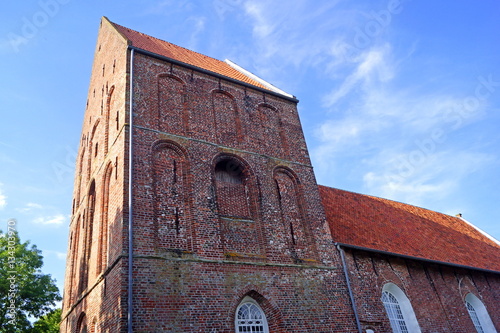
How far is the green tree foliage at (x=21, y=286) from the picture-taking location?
17.5 m

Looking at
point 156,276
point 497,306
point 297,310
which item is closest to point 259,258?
point 297,310

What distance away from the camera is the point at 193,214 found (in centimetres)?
1091

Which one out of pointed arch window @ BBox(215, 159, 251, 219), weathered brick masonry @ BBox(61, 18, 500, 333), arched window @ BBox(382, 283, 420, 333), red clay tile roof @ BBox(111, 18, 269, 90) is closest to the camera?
weathered brick masonry @ BBox(61, 18, 500, 333)

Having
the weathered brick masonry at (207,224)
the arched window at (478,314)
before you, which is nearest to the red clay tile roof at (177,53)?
the weathered brick masonry at (207,224)

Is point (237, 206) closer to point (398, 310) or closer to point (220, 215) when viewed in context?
point (220, 215)

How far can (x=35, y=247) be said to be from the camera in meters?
20.0

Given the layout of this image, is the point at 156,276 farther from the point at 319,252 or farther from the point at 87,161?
the point at 87,161

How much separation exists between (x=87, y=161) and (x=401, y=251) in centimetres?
1374

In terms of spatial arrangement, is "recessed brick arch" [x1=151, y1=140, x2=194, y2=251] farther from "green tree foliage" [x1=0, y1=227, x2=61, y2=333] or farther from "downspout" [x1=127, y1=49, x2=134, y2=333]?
"green tree foliage" [x1=0, y1=227, x2=61, y2=333]

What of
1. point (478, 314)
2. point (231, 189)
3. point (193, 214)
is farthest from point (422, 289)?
point (193, 214)

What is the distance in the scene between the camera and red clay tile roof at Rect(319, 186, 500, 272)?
1628cm

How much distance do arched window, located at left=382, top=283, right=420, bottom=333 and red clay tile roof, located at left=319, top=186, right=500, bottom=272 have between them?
65.4 inches

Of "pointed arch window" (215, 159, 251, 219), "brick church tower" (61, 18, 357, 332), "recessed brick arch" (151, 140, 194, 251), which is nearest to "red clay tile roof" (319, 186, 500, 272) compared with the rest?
"brick church tower" (61, 18, 357, 332)

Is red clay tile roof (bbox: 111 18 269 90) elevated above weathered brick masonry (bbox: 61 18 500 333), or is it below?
above
